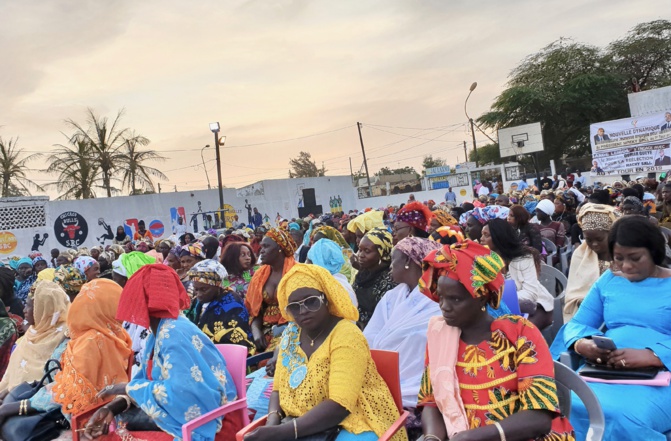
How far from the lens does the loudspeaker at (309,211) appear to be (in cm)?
3031

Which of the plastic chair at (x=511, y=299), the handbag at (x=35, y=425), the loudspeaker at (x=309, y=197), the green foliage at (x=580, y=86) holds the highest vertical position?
the green foliage at (x=580, y=86)

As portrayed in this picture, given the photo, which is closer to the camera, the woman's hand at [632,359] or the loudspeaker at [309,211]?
the woman's hand at [632,359]

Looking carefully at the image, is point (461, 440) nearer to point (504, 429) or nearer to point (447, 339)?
point (504, 429)

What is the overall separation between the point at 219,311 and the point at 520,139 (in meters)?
29.9

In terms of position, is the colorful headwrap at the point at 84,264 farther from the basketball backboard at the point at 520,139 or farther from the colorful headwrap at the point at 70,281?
the basketball backboard at the point at 520,139

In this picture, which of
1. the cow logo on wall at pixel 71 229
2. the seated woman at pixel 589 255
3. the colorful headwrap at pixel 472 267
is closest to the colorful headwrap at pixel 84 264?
the seated woman at pixel 589 255

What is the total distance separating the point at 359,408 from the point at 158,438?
1.32m

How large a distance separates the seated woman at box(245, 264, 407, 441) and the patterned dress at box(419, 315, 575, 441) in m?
0.53

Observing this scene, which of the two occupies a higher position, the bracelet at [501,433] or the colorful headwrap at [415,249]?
the colorful headwrap at [415,249]

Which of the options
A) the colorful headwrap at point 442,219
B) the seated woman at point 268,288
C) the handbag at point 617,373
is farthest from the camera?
the colorful headwrap at point 442,219

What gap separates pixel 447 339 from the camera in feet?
7.85

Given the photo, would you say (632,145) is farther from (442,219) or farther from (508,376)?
(508,376)

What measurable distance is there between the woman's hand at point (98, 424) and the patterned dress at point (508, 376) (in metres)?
2.09

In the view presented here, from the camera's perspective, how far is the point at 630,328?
2.93m
